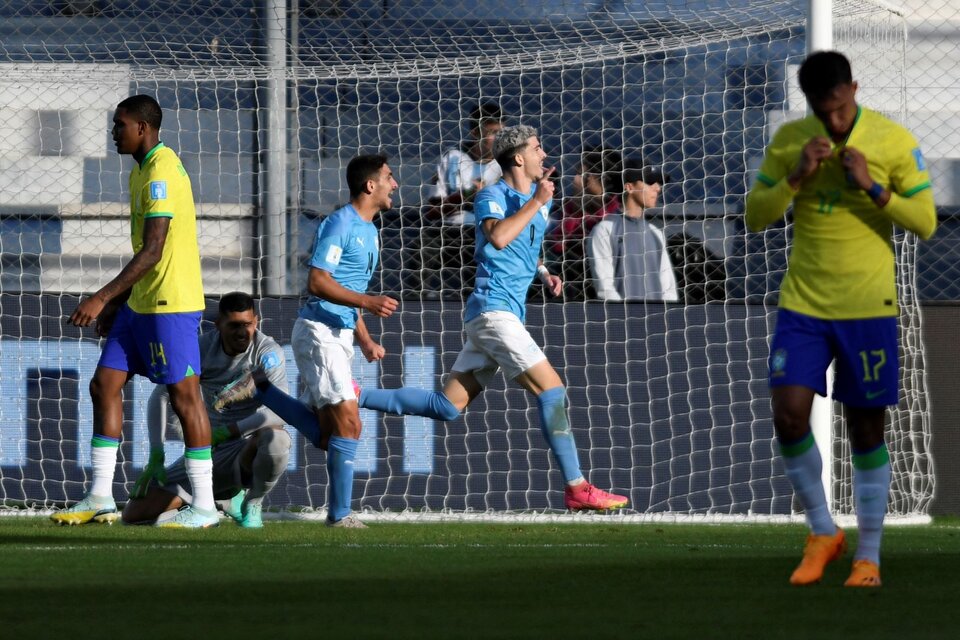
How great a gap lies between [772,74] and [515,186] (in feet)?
10.8

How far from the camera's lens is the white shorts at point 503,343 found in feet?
25.4

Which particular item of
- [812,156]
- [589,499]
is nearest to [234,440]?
[589,499]

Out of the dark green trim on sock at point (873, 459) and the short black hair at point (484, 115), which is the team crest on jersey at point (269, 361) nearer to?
the short black hair at point (484, 115)

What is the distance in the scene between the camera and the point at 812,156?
4703mm

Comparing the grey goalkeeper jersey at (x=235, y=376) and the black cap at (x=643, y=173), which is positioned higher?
the black cap at (x=643, y=173)

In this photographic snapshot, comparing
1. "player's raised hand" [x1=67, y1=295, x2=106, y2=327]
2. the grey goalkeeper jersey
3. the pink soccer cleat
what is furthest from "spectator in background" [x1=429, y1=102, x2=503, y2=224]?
"player's raised hand" [x1=67, y1=295, x2=106, y2=327]

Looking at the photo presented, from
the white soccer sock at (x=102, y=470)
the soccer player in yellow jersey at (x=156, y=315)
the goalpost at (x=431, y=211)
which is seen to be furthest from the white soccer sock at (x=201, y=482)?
the goalpost at (x=431, y=211)

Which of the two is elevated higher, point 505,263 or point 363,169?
point 363,169

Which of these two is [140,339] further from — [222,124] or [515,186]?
[222,124]

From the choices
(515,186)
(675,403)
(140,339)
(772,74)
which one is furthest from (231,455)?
(772,74)

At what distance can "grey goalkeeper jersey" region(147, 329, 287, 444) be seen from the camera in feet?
26.0

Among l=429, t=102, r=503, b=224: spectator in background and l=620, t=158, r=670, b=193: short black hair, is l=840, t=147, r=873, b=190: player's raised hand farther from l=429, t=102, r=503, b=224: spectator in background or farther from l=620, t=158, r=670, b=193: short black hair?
l=429, t=102, r=503, b=224: spectator in background

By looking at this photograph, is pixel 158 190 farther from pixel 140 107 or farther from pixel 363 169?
pixel 363 169

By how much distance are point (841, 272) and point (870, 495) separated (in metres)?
0.74
